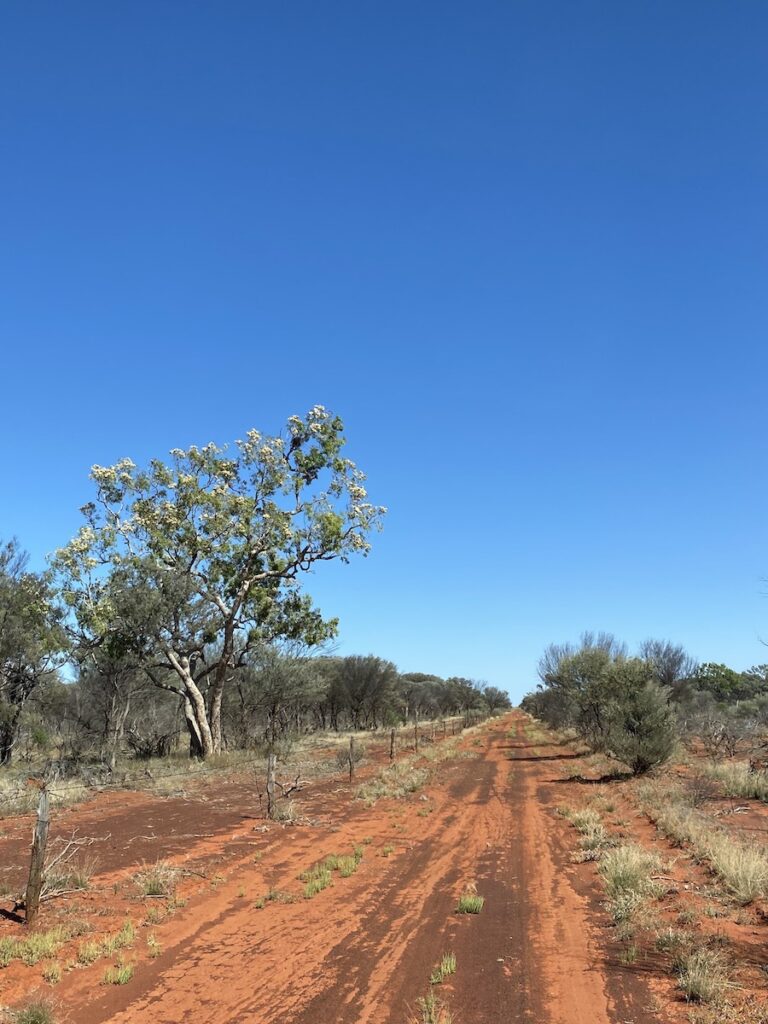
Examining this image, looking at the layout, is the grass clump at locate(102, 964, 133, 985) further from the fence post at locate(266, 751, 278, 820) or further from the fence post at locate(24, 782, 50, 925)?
the fence post at locate(266, 751, 278, 820)

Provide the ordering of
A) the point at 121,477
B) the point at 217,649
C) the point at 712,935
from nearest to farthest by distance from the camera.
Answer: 1. the point at 712,935
2. the point at 121,477
3. the point at 217,649

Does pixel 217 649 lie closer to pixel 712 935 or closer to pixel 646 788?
pixel 646 788

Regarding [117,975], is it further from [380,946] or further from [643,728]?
[643,728]

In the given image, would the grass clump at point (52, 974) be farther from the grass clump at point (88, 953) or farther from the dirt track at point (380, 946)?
the grass clump at point (88, 953)

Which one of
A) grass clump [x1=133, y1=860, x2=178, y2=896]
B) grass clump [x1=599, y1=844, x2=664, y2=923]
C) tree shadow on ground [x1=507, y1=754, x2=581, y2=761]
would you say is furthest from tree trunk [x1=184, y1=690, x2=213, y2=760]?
grass clump [x1=599, y1=844, x2=664, y2=923]

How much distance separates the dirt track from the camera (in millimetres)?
5949

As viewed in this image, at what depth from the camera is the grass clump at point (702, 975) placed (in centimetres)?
596

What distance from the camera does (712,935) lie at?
7.36 m

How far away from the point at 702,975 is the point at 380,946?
3.34 metres

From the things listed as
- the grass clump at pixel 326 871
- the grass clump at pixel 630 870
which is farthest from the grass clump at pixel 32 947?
the grass clump at pixel 630 870

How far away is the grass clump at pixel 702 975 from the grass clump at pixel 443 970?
216cm

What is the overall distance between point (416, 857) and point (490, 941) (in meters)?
4.72

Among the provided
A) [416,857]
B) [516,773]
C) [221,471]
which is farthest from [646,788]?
[221,471]

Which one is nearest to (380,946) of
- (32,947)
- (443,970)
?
(443,970)
